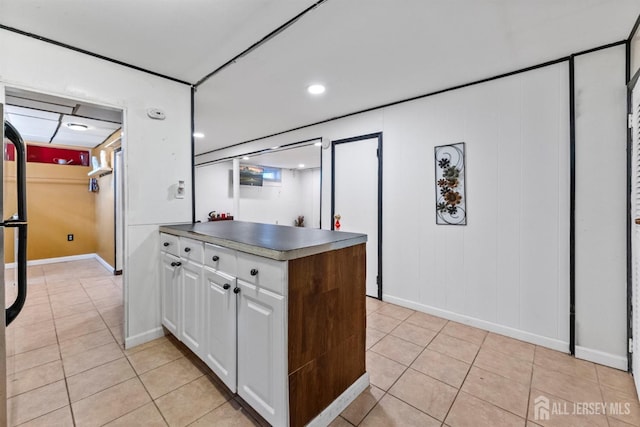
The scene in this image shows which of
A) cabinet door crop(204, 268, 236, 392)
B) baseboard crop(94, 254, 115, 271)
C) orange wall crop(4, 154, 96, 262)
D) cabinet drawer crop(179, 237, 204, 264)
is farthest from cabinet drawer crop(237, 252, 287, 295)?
orange wall crop(4, 154, 96, 262)

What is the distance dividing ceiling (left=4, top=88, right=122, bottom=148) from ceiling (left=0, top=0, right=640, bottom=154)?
1.47 feet

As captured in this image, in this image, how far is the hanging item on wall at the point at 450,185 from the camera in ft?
8.65

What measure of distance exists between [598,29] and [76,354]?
14.5 ft

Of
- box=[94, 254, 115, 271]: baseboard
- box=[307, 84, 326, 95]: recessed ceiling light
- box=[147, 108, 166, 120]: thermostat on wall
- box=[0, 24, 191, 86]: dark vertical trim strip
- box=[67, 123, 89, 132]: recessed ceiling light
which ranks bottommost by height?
box=[94, 254, 115, 271]: baseboard

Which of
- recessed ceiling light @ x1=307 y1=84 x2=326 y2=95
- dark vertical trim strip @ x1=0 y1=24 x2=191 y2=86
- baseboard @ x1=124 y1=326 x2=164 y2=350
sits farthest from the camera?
recessed ceiling light @ x1=307 y1=84 x2=326 y2=95

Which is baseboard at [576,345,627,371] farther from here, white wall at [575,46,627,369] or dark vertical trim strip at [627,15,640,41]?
dark vertical trim strip at [627,15,640,41]

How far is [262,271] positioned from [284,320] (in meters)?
0.26

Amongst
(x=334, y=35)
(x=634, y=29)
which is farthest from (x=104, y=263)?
(x=634, y=29)

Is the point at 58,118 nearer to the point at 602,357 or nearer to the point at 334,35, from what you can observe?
the point at 334,35

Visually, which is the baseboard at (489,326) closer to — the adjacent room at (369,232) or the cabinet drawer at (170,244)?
the adjacent room at (369,232)

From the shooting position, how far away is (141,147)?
233cm

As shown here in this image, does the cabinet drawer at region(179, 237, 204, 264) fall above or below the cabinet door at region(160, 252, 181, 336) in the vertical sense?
above

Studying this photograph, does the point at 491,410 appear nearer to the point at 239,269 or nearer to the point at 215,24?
the point at 239,269

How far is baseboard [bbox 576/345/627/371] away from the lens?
1.92m
